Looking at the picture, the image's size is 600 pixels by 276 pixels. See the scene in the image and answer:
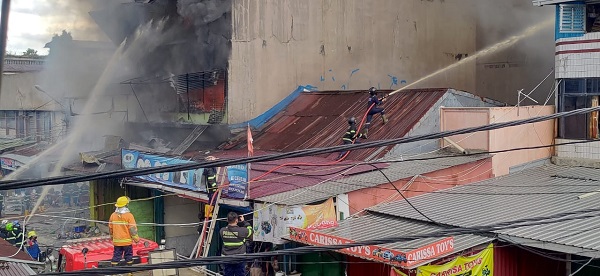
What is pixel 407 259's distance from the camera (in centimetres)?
863

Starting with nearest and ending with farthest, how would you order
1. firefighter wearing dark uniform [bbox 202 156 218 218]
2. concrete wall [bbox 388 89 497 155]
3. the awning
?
the awning
firefighter wearing dark uniform [bbox 202 156 218 218]
concrete wall [bbox 388 89 497 155]

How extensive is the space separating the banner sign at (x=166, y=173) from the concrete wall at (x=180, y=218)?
2259 mm

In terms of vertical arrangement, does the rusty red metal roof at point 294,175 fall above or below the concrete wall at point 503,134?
below

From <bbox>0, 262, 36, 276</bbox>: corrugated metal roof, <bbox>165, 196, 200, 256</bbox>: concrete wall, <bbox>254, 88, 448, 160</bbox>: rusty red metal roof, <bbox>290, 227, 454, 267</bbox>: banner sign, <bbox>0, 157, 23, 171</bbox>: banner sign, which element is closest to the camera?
<bbox>0, 262, 36, 276</bbox>: corrugated metal roof

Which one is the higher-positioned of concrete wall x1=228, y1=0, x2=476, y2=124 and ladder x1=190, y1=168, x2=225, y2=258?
concrete wall x1=228, y1=0, x2=476, y2=124

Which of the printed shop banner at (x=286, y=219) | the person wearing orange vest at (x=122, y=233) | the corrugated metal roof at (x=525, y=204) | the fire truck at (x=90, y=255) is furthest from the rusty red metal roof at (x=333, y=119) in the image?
the person wearing orange vest at (x=122, y=233)

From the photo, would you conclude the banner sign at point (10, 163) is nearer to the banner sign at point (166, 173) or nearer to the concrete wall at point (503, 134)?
the banner sign at point (166, 173)

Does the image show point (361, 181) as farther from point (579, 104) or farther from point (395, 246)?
point (579, 104)

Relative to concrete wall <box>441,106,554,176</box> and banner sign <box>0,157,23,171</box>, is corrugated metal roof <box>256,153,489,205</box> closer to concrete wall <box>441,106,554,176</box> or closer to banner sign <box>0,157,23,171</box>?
concrete wall <box>441,106,554,176</box>

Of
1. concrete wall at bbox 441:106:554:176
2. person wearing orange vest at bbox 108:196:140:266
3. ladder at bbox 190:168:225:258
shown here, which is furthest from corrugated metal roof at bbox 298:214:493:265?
concrete wall at bbox 441:106:554:176

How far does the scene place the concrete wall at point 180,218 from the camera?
1688 centimetres

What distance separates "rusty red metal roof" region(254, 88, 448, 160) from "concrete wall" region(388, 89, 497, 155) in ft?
0.43

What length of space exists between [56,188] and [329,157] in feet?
55.3

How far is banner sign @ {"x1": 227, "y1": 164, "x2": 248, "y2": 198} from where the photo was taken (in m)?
11.3
